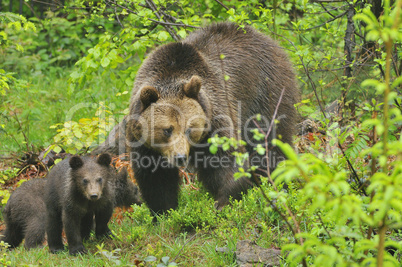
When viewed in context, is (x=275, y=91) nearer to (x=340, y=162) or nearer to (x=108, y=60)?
(x=108, y=60)

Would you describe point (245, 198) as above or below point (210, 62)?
below

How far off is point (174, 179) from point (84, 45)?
21.8ft

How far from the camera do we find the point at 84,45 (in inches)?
443

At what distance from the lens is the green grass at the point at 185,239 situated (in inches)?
166

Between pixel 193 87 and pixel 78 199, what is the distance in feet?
5.29

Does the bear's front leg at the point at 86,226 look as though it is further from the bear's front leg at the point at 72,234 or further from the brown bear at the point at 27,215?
the brown bear at the point at 27,215

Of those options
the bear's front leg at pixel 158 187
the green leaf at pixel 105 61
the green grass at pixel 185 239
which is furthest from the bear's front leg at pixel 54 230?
the green leaf at pixel 105 61

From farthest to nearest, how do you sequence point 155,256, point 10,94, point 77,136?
point 10,94 < point 77,136 < point 155,256

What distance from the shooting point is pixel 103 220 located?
5094mm

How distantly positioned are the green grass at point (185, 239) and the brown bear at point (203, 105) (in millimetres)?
388

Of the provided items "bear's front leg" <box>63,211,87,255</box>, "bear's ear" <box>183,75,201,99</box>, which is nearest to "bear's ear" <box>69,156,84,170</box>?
"bear's front leg" <box>63,211,87,255</box>

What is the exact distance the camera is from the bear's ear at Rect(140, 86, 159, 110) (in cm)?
492

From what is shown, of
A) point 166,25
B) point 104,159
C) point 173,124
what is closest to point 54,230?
point 104,159

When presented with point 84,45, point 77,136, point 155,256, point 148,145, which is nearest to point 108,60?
point 77,136
